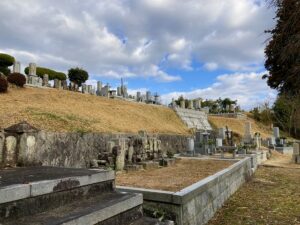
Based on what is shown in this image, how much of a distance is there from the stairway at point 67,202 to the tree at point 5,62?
2454cm

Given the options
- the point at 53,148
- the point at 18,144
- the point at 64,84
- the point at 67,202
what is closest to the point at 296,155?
the point at 53,148

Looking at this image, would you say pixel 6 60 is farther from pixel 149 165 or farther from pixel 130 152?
pixel 149 165

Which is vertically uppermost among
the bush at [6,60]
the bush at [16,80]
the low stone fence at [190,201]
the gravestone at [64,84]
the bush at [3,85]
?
the bush at [6,60]

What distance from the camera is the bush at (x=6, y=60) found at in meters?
25.8

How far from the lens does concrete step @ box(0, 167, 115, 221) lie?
2824 millimetres

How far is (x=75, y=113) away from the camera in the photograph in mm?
18500

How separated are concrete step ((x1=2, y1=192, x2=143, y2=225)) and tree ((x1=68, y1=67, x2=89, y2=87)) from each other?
98.0 feet

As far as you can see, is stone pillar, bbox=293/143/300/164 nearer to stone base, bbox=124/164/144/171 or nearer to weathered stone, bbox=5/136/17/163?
stone base, bbox=124/164/144/171

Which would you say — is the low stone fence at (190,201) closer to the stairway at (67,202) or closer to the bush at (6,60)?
the stairway at (67,202)

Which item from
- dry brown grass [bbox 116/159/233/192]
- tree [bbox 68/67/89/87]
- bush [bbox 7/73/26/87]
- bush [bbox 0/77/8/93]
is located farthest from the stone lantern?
tree [bbox 68/67/89/87]

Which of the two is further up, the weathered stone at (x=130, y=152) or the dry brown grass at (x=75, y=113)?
the dry brown grass at (x=75, y=113)

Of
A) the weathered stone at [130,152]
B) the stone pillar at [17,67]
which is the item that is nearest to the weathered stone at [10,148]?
the weathered stone at [130,152]

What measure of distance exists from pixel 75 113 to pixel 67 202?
1545cm

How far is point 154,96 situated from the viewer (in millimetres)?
40594
